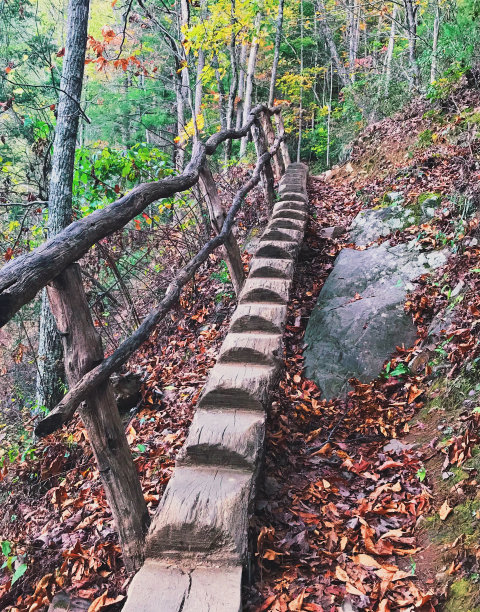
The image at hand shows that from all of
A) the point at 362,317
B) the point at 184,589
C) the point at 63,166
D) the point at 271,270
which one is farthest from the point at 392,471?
the point at 63,166

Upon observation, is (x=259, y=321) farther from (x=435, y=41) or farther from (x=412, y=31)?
(x=412, y=31)

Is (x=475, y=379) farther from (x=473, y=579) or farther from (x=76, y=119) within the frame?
(x=76, y=119)

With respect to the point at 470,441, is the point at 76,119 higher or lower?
higher

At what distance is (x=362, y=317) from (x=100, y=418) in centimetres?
309

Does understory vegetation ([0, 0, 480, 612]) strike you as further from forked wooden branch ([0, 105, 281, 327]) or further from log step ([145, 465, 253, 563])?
log step ([145, 465, 253, 563])

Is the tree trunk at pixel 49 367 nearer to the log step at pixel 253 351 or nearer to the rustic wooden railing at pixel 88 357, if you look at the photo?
the log step at pixel 253 351

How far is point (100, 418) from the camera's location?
204 centimetres

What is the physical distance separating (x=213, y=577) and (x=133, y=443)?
1.76m

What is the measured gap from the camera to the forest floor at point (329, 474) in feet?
7.00

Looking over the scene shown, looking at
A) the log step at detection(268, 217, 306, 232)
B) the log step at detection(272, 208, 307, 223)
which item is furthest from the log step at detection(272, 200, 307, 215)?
the log step at detection(268, 217, 306, 232)

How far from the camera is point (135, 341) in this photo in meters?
2.36

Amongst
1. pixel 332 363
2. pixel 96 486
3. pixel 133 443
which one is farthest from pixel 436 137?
pixel 96 486

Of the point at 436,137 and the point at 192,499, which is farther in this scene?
the point at 436,137

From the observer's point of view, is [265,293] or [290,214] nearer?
[265,293]
